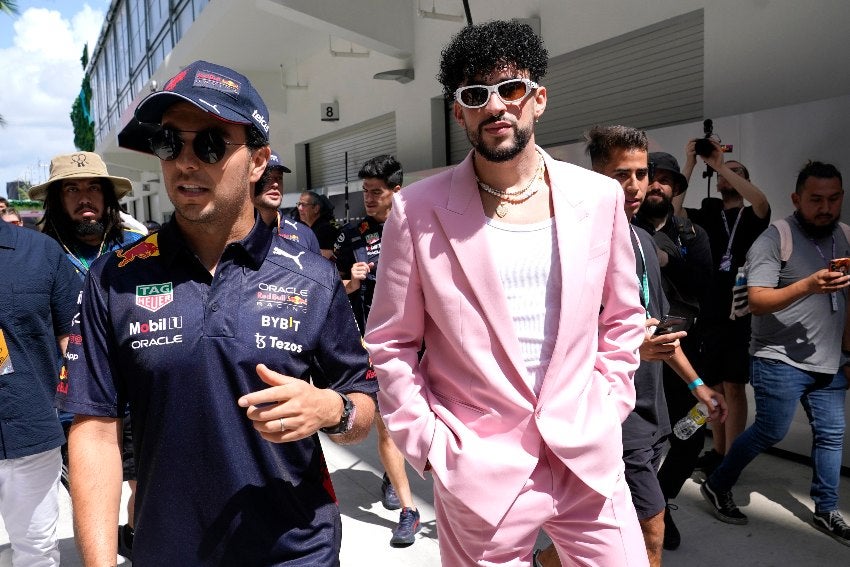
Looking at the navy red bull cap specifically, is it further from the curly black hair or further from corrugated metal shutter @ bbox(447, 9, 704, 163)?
corrugated metal shutter @ bbox(447, 9, 704, 163)

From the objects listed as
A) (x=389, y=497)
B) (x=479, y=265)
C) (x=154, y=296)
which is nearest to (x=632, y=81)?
(x=389, y=497)

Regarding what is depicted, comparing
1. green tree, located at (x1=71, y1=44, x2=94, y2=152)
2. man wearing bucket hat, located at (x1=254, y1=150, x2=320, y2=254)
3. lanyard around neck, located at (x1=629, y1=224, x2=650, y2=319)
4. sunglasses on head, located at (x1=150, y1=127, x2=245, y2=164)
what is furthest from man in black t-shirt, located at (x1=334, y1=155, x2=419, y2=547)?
green tree, located at (x1=71, y1=44, x2=94, y2=152)

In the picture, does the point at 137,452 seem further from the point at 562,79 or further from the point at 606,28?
the point at 562,79

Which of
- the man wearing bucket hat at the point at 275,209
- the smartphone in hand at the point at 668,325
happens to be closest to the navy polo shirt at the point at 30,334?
the man wearing bucket hat at the point at 275,209

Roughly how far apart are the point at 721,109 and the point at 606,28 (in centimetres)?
175

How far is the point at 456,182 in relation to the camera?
2.28 m

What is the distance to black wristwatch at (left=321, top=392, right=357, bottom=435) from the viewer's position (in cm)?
181

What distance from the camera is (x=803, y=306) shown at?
13.7 ft

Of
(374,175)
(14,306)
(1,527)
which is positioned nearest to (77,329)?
(14,306)

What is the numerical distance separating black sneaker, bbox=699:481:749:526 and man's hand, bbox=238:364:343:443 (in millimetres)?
3654

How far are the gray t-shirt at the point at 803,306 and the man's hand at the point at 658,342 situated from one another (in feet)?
5.65

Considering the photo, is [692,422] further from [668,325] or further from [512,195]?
[512,195]

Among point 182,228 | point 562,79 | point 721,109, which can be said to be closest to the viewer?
point 182,228

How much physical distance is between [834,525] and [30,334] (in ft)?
15.1
